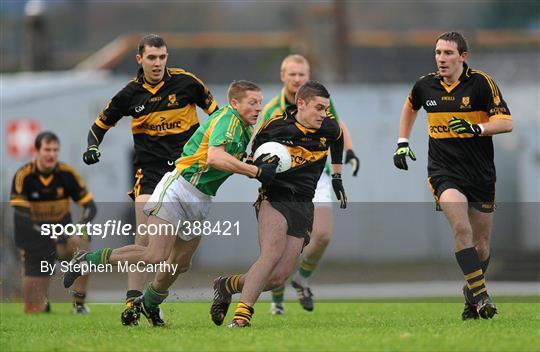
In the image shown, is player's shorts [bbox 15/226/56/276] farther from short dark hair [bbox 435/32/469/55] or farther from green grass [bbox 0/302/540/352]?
short dark hair [bbox 435/32/469/55]

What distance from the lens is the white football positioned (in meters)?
11.0

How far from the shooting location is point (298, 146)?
11.2 meters

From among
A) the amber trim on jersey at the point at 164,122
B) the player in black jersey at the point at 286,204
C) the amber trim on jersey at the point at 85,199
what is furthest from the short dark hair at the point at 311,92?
the amber trim on jersey at the point at 85,199

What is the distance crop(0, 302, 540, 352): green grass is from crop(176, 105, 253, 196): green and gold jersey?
1.26m

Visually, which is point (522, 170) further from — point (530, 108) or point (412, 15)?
point (412, 15)

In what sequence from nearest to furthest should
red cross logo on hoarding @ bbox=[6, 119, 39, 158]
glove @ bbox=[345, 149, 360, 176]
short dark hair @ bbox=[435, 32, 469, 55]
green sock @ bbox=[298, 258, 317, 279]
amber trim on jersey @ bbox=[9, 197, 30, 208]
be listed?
short dark hair @ bbox=[435, 32, 469, 55] → glove @ bbox=[345, 149, 360, 176] → green sock @ bbox=[298, 258, 317, 279] → amber trim on jersey @ bbox=[9, 197, 30, 208] → red cross logo on hoarding @ bbox=[6, 119, 39, 158]

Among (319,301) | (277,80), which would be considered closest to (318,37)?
(277,80)

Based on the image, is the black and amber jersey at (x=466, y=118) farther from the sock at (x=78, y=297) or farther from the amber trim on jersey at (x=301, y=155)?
the sock at (x=78, y=297)

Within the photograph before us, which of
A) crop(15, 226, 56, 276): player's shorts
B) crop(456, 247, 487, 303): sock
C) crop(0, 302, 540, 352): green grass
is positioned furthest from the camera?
crop(15, 226, 56, 276): player's shorts

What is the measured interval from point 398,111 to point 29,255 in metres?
13.1

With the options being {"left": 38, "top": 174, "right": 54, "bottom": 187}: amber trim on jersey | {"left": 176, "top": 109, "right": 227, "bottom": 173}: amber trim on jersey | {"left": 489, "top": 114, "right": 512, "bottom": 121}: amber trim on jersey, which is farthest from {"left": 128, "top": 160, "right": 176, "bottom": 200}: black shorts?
{"left": 38, "top": 174, "right": 54, "bottom": 187}: amber trim on jersey

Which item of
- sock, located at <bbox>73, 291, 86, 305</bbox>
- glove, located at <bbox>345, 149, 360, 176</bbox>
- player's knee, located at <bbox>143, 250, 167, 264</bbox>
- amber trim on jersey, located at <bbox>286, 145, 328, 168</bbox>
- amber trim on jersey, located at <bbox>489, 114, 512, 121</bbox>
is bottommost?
sock, located at <bbox>73, 291, 86, 305</bbox>

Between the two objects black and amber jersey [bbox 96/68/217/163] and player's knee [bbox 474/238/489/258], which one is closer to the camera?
player's knee [bbox 474/238/489/258]

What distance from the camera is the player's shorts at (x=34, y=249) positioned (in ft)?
45.0
